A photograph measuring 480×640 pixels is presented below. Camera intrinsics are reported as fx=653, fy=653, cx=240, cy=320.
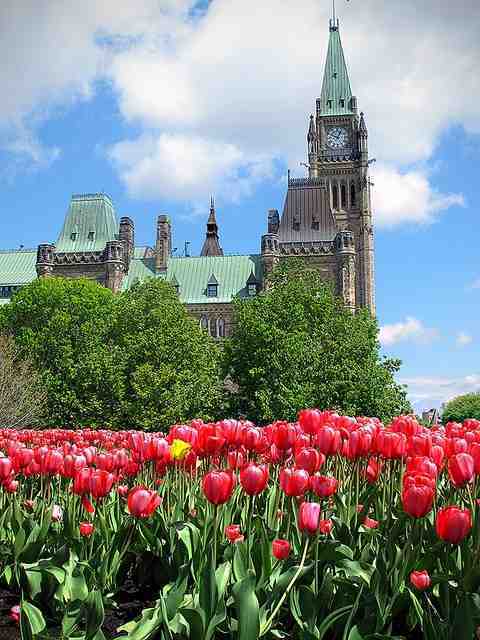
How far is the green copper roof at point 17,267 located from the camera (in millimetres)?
69562

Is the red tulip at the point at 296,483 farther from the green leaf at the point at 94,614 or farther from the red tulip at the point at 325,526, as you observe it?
the green leaf at the point at 94,614

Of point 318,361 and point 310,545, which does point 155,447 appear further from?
point 318,361

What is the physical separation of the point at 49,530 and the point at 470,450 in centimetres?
305

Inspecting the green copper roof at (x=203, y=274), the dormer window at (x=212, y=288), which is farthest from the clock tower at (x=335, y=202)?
the dormer window at (x=212, y=288)

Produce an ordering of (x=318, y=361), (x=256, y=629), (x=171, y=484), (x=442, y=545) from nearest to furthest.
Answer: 1. (x=256, y=629)
2. (x=442, y=545)
3. (x=171, y=484)
4. (x=318, y=361)

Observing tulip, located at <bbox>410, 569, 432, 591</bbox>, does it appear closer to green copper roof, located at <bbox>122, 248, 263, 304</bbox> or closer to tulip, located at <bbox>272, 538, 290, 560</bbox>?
tulip, located at <bbox>272, 538, 290, 560</bbox>

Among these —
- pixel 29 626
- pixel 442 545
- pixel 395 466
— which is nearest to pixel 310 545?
pixel 442 545

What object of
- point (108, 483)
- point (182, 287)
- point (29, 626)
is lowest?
point (29, 626)

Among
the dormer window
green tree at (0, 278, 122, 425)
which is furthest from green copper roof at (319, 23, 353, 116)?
green tree at (0, 278, 122, 425)

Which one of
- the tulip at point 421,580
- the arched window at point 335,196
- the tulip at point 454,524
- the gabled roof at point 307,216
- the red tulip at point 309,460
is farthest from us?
the arched window at point 335,196

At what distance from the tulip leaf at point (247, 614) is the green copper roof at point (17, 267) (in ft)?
226

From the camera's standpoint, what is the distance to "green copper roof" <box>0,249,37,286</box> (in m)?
69.6

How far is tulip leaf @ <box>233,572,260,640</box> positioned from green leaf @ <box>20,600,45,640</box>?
3.39 ft

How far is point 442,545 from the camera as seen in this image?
12.2 ft
